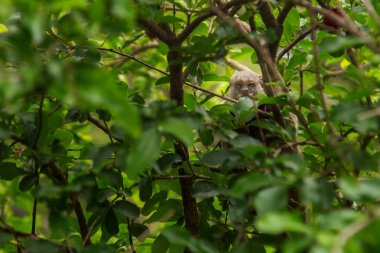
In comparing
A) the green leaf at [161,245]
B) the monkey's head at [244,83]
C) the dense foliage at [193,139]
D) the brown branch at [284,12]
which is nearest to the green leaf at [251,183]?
the dense foliage at [193,139]

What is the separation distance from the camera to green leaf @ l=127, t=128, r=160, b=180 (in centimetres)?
125

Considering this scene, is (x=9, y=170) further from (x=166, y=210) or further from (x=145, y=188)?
(x=166, y=210)

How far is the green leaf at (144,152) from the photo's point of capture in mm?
1251

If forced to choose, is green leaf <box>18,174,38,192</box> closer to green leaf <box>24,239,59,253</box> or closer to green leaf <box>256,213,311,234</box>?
green leaf <box>24,239,59,253</box>

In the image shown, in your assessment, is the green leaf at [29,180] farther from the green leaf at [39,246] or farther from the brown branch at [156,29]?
the brown branch at [156,29]

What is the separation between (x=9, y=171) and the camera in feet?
6.06

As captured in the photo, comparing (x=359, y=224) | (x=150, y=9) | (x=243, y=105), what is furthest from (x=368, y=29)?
(x=359, y=224)

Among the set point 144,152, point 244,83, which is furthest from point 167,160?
point 244,83

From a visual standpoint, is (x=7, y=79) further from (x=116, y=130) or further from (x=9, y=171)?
(x=9, y=171)

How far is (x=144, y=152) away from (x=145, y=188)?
2.14 ft

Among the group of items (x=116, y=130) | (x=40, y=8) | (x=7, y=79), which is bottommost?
(x=116, y=130)

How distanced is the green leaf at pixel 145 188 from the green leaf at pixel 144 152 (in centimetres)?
52

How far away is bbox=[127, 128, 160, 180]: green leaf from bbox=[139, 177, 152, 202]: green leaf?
20.4 inches

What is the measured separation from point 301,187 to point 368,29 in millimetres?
837
